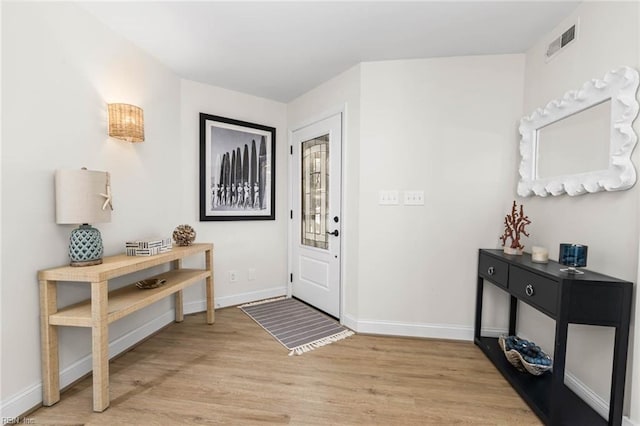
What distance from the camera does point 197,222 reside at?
3061 millimetres

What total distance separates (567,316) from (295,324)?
2.07m

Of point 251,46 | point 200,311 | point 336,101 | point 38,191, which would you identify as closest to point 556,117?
point 336,101

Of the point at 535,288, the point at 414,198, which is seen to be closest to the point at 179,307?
the point at 414,198

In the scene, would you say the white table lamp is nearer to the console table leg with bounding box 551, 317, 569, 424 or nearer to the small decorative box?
the small decorative box

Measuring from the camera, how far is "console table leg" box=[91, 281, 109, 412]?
1585 mm

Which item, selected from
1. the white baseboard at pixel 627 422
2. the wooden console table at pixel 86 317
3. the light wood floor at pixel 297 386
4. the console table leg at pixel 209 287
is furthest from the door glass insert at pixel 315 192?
the white baseboard at pixel 627 422

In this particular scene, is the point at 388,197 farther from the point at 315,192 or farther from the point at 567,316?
the point at 567,316

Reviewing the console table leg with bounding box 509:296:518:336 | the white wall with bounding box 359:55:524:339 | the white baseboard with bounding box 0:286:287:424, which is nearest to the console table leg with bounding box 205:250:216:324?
the white baseboard with bounding box 0:286:287:424

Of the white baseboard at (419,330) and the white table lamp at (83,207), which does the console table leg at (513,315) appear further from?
the white table lamp at (83,207)

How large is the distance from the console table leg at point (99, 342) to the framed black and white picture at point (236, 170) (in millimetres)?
1514

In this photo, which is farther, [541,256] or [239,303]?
[239,303]

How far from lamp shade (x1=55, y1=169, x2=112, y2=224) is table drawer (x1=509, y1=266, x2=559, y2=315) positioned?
2589mm

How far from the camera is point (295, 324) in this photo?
2816 mm

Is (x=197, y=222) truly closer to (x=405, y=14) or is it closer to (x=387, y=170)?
(x=387, y=170)
